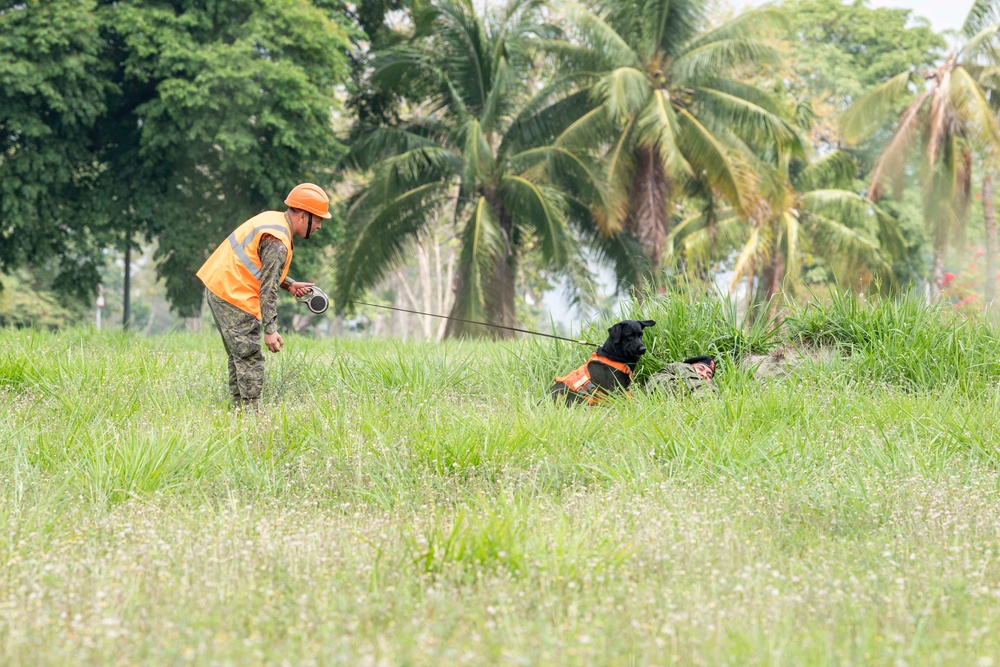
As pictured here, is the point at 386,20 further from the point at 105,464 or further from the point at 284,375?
the point at 105,464

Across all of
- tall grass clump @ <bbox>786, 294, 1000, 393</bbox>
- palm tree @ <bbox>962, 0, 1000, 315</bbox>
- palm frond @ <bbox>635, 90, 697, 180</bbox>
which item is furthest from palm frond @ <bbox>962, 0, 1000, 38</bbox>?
tall grass clump @ <bbox>786, 294, 1000, 393</bbox>

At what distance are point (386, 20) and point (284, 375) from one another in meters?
20.4

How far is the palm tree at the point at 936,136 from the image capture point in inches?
984

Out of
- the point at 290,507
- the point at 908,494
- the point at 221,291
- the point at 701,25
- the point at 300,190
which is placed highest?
the point at 701,25

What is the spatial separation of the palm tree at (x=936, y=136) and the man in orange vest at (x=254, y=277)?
20.9m

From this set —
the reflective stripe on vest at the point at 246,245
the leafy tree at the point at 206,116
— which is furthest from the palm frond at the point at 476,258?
the reflective stripe on vest at the point at 246,245

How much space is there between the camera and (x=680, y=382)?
747cm

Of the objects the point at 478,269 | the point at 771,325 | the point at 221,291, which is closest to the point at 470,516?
the point at 221,291

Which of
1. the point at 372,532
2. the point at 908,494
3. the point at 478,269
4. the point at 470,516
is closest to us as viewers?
the point at 470,516

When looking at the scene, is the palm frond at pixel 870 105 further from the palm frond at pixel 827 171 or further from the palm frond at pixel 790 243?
the palm frond at pixel 790 243

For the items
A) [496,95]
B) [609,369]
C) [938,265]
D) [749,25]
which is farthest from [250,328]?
[938,265]

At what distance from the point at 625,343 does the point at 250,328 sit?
2642 mm

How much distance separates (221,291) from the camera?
7.30 metres

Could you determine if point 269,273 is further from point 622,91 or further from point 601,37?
point 601,37
